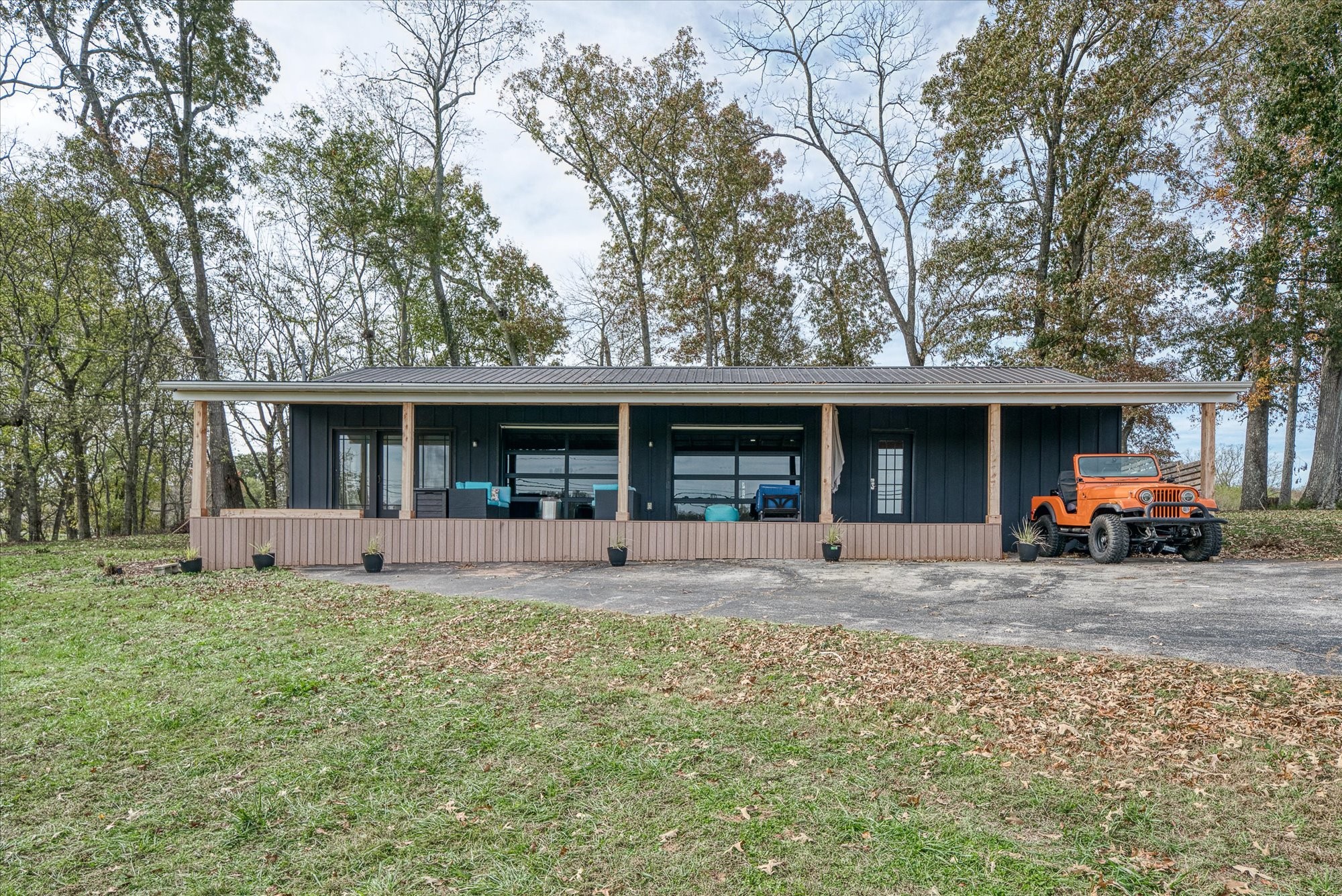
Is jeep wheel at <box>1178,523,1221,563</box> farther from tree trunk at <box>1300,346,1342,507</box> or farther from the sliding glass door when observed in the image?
the sliding glass door

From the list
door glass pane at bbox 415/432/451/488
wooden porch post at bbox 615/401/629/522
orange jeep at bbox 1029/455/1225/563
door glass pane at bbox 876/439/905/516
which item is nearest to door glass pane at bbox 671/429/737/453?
wooden porch post at bbox 615/401/629/522

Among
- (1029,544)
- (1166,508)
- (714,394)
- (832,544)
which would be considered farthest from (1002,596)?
(714,394)

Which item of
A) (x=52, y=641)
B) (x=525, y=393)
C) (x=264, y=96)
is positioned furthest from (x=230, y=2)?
(x=52, y=641)

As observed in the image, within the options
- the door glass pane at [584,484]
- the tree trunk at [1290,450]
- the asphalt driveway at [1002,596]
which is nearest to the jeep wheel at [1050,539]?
the asphalt driveway at [1002,596]

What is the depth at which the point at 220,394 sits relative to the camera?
9914 mm

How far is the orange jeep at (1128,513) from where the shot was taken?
824 centimetres

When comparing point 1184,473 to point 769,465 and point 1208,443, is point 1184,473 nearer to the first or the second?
point 1208,443

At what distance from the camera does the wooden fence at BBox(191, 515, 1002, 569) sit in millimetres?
9453

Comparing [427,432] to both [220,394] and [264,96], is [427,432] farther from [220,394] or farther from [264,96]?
[264,96]

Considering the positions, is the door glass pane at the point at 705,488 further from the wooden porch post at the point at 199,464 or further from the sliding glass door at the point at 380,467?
the wooden porch post at the point at 199,464

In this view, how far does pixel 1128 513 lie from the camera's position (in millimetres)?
8383

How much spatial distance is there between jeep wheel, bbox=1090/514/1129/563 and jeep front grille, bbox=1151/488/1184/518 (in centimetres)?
39

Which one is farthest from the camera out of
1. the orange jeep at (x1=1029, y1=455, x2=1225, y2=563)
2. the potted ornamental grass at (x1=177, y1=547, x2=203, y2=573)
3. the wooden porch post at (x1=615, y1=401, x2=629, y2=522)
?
the wooden porch post at (x1=615, y1=401, x2=629, y2=522)

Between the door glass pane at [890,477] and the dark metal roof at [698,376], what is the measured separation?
1164mm
